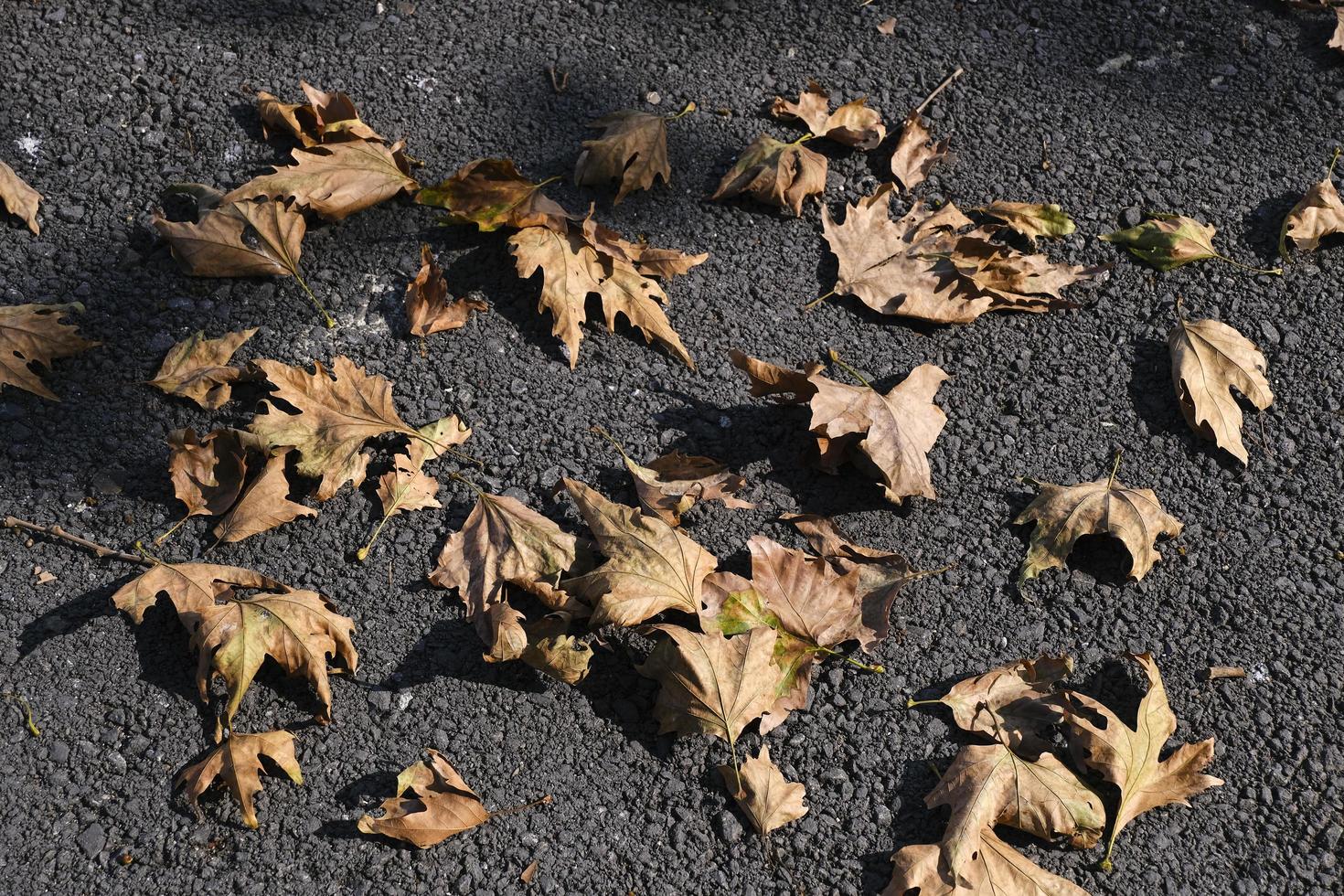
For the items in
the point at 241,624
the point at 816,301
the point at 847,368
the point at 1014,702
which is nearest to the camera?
the point at 241,624

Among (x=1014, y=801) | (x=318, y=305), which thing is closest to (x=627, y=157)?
(x=318, y=305)

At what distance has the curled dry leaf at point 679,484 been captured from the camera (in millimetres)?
2377

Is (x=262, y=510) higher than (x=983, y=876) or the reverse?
higher

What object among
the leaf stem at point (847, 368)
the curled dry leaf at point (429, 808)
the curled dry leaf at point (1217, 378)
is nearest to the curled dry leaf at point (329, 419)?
the curled dry leaf at point (429, 808)

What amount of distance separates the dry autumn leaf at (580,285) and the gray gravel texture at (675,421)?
7 cm

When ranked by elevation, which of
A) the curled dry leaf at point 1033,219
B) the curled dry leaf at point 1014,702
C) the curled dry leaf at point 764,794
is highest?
the curled dry leaf at point 1033,219

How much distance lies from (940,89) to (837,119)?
390 millimetres

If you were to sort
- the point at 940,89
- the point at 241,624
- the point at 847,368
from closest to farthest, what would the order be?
the point at 241,624
the point at 847,368
the point at 940,89

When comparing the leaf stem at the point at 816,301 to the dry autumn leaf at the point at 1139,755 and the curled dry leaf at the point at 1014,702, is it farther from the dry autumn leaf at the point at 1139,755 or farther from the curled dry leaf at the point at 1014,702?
the dry autumn leaf at the point at 1139,755

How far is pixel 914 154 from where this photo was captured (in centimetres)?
309

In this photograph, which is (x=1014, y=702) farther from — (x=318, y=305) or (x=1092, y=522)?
(x=318, y=305)

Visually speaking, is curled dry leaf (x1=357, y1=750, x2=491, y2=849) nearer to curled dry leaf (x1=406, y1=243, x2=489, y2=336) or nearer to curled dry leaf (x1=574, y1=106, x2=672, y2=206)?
curled dry leaf (x1=406, y1=243, x2=489, y2=336)

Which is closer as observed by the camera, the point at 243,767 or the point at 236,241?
the point at 243,767

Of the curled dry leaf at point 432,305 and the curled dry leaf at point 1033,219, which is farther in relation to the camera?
the curled dry leaf at point 1033,219
